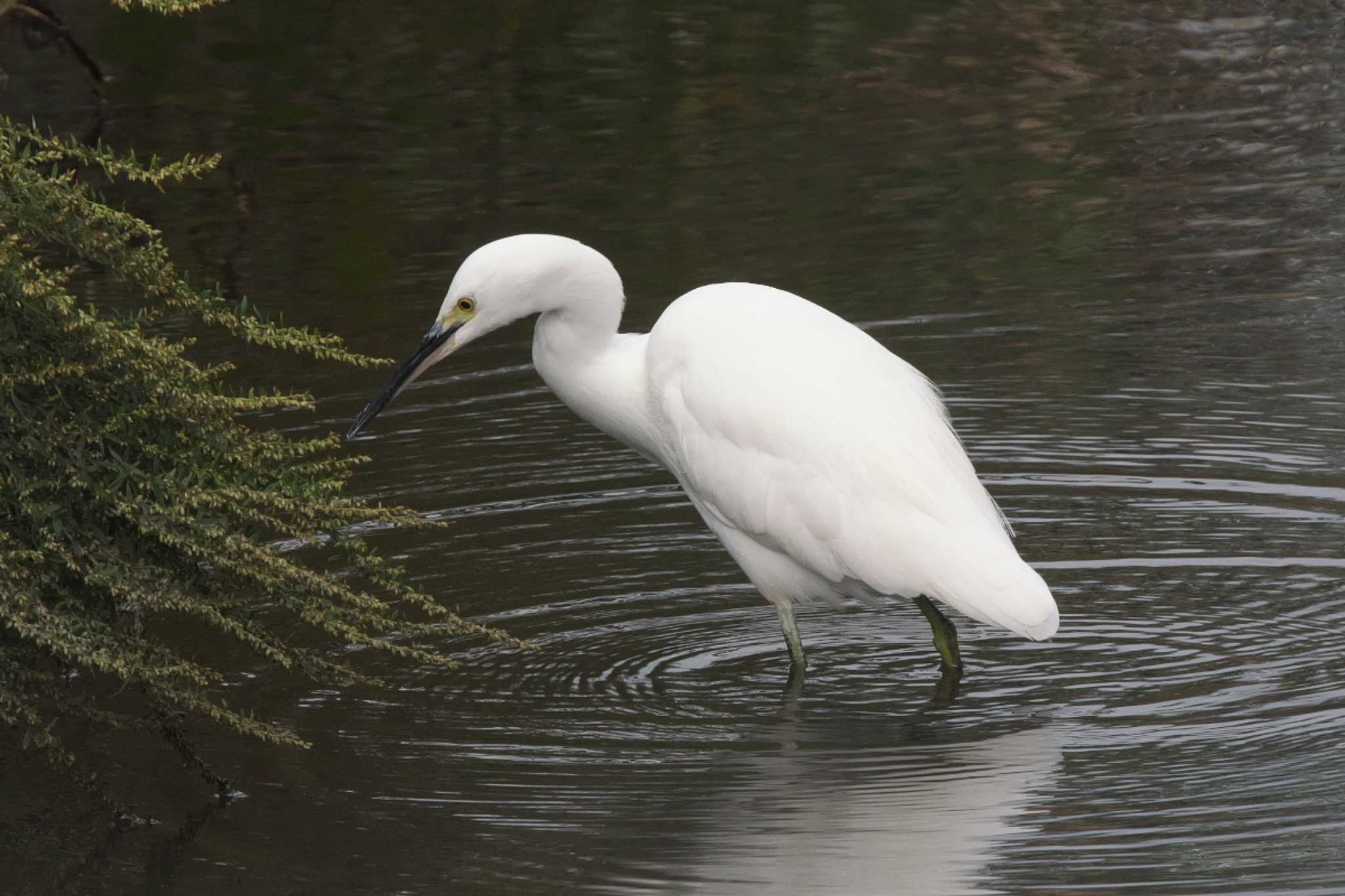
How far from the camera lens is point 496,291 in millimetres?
5727

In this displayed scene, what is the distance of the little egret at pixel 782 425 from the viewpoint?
5.49m

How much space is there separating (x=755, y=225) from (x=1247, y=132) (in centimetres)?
351

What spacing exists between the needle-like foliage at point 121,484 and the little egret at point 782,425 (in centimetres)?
103

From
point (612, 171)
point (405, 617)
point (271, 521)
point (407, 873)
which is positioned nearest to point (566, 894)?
point (407, 873)

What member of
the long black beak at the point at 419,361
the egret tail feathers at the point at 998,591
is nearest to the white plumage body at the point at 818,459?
the egret tail feathers at the point at 998,591

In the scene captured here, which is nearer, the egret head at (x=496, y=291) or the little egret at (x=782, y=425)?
the little egret at (x=782, y=425)

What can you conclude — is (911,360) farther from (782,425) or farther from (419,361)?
(419,361)

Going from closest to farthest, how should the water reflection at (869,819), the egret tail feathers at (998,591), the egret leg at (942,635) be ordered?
1. the water reflection at (869,819)
2. the egret tail feathers at (998,591)
3. the egret leg at (942,635)

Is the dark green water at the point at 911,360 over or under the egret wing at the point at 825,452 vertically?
under

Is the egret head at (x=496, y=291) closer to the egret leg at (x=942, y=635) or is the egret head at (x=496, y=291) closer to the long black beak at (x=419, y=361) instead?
the long black beak at (x=419, y=361)

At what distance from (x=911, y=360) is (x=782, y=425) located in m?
3.02

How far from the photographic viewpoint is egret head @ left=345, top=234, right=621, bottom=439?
570cm

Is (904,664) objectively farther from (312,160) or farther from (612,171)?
(312,160)

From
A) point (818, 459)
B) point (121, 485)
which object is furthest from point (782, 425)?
point (121, 485)
